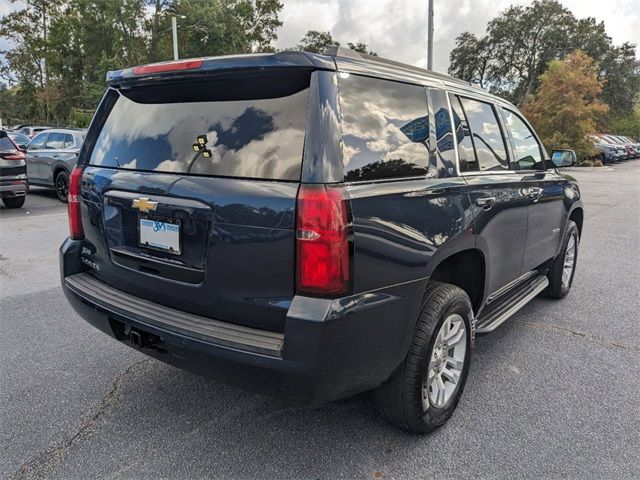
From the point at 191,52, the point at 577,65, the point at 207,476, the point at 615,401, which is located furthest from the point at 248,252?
the point at 191,52

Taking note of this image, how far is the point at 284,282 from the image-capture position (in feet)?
6.88

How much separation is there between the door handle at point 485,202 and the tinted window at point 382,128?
1.80 feet

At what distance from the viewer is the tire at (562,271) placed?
4.71 metres

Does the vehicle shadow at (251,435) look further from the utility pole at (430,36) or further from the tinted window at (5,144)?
the utility pole at (430,36)

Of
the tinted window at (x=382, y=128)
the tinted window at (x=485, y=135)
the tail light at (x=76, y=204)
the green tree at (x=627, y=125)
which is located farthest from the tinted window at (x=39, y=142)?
the green tree at (x=627, y=125)

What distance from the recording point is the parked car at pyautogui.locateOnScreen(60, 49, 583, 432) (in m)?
2.06

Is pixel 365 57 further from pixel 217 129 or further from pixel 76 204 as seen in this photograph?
pixel 76 204

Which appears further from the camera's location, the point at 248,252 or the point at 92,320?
the point at 92,320

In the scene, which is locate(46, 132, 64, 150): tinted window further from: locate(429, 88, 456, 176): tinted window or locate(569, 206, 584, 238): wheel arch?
locate(429, 88, 456, 176): tinted window

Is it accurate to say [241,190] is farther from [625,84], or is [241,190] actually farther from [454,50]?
[454,50]

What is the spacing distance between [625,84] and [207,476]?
50.4 meters

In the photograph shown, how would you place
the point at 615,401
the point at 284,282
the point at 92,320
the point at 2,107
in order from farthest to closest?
the point at 2,107 → the point at 615,401 → the point at 92,320 → the point at 284,282

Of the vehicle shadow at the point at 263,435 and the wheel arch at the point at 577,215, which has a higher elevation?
the wheel arch at the point at 577,215

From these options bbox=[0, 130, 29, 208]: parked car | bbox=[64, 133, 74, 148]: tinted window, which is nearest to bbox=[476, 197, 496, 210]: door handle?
bbox=[0, 130, 29, 208]: parked car
